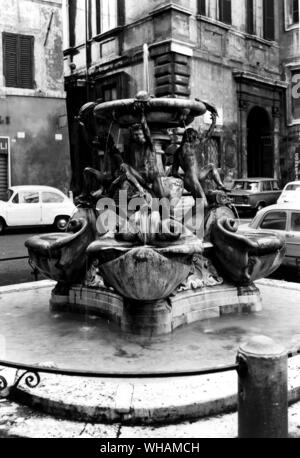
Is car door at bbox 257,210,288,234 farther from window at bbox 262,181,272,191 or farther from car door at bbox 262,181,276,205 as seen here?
window at bbox 262,181,272,191

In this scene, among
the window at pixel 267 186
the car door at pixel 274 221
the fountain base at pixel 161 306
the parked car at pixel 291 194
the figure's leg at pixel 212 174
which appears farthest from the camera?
the window at pixel 267 186

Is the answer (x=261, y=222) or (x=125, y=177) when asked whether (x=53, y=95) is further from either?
(x=125, y=177)

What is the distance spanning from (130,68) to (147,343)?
58.8 feet

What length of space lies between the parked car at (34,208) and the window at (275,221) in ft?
26.8

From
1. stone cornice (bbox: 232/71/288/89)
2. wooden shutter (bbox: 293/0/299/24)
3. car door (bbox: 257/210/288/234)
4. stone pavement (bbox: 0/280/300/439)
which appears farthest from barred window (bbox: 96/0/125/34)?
stone pavement (bbox: 0/280/300/439)

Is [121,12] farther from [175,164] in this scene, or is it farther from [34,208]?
[175,164]

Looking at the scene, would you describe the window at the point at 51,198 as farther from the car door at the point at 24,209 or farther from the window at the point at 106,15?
the window at the point at 106,15

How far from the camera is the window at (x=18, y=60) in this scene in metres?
20.8

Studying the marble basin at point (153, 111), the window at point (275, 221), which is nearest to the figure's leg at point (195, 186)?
the marble basin at point (153, 111)

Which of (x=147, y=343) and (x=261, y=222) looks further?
(x=261, y=222)

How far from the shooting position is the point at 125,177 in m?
5.78

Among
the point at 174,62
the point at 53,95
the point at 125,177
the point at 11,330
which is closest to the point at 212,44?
the point at 174,62

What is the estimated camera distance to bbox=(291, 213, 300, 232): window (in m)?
9.58

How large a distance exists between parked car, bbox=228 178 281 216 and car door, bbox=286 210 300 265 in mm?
10431
